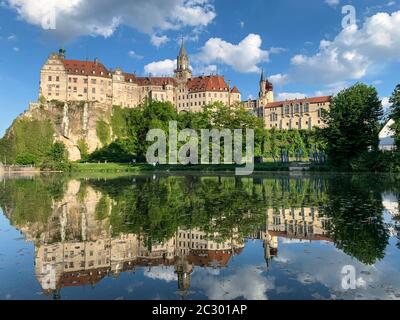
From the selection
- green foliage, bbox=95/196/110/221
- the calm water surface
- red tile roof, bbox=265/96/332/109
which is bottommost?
the calm water surface

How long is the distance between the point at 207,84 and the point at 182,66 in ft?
59.3

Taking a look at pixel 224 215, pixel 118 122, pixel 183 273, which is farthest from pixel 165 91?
pixel 183 273

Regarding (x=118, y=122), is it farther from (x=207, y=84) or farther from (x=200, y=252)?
(x=200, y=252)

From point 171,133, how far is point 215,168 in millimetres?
12288

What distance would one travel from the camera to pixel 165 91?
142250 mm

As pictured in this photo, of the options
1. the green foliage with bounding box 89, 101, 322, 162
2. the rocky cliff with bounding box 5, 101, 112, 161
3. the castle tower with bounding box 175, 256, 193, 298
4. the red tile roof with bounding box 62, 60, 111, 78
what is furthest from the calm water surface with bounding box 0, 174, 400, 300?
the red tile roof with bounding box 62, 60, 111, 78

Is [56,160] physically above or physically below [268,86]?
below

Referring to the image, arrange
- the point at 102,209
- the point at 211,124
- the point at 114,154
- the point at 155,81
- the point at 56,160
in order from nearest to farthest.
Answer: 1. the point at 102,209
2. the point at 211,124
3. the point at 56,160
4. the point at 114,154
5. the point at 155,81

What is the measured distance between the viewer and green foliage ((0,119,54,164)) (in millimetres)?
107875

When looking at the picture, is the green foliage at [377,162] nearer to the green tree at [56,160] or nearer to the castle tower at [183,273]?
the castle tower at [183,273]

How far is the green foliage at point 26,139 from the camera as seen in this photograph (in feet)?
354

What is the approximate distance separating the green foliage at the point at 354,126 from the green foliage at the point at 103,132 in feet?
286

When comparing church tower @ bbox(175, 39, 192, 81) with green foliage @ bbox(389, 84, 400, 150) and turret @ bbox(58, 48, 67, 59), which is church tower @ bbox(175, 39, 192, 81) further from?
green foliage @ bbox(389, 84, 400, 150)
